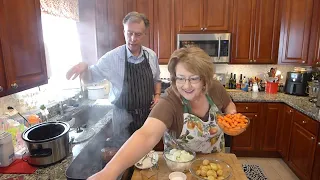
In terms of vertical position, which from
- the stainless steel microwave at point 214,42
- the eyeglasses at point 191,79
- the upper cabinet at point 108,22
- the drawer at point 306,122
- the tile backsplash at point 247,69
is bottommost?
the drawer at point 306,122

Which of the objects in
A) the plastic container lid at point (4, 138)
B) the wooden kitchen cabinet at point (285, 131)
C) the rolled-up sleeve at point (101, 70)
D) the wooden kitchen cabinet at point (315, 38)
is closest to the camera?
the plastic container lid at point (4, 138)

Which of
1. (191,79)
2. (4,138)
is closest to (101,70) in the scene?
(4,138)

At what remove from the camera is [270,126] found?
278cm

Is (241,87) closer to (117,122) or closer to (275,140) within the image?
(275,140)

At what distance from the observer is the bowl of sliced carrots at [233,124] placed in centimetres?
110

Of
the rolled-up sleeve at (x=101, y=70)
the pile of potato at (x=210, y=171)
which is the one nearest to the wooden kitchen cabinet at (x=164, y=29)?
the rolled-up sleeve at (x=101, y=70)

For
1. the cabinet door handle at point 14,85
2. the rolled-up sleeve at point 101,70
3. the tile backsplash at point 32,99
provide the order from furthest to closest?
the rolled-up sleeve at point 101,70 → the tile backsplash at point 32,99 → the cabinet door handle at point 14,85

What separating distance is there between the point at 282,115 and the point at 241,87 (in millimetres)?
708

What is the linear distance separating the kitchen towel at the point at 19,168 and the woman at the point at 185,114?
60 centimetres

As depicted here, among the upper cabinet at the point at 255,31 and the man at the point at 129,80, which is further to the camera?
the upper cabinet at the point at 255,31

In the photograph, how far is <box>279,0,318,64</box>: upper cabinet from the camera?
252 centimetres

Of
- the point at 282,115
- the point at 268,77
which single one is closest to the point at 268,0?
the point at 268,77

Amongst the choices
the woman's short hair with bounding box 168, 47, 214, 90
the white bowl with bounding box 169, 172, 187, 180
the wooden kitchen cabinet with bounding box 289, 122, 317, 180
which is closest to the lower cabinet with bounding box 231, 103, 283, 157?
the wooden kitchen cabinet with bounding box 289, 122, 317, 180

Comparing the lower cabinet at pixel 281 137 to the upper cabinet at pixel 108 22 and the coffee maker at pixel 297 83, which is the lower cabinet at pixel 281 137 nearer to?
the coffee maker at pixel 297 83
